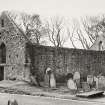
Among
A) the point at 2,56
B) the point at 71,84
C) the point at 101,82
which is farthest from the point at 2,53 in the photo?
the point at 101,82

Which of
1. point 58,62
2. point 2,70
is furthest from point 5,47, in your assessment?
point 58,62

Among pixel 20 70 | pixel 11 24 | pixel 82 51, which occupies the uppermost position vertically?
pixel 11 24

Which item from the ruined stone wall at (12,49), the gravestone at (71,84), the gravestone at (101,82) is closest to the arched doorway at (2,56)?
the ruined stone wall at (12,49)

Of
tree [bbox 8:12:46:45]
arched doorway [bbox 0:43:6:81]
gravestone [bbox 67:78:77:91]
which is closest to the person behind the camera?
gravestone [bbox 67:78:77:91]

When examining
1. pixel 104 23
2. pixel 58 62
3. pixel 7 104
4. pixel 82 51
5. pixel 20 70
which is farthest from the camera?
pixel 104 23

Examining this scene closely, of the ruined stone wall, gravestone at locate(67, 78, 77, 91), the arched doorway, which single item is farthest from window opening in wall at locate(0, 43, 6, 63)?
gravestone at locate(67, 78, 77, 91)

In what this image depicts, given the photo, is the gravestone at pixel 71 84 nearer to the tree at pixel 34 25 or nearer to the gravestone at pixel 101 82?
the gravestone at pixel 101 82

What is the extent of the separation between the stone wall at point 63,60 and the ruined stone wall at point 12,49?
69 cm

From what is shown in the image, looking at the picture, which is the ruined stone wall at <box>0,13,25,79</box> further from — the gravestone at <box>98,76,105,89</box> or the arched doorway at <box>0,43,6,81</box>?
the gravestone at <box>98,76,105,89</box>

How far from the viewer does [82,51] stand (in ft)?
78.1

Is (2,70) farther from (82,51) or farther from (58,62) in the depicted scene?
(82,51)

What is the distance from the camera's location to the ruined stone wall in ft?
68.0

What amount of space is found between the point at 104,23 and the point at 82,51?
2391cm

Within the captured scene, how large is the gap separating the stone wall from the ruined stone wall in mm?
691
